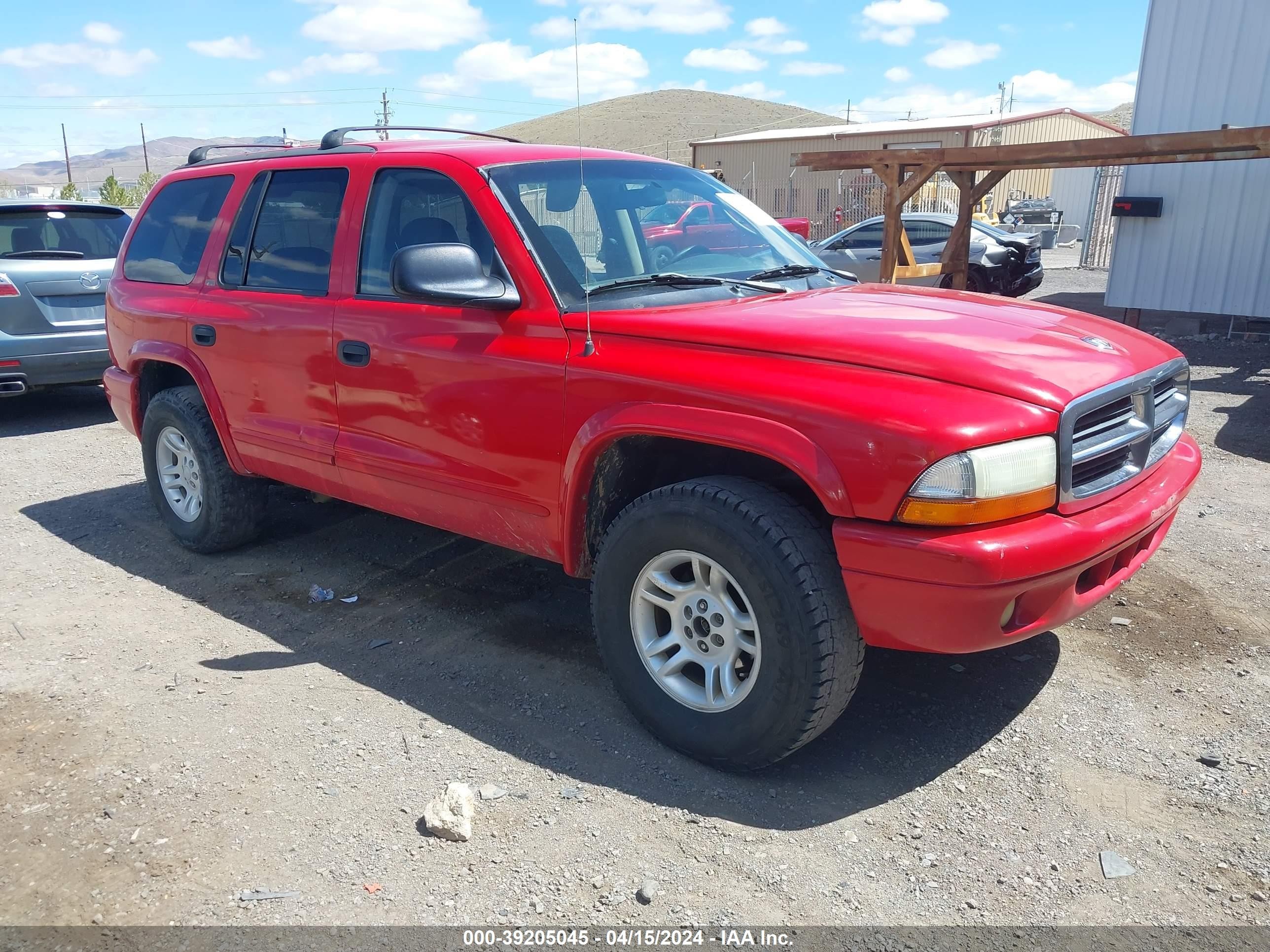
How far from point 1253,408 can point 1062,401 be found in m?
6.88

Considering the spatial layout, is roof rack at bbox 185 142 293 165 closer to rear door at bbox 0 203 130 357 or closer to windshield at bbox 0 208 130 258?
rear door at bbox 0 203 130 357

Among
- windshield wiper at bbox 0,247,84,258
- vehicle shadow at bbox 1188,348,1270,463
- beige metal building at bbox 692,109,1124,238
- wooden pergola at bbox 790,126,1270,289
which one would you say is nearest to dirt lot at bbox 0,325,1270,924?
vehicle shadow at bbox 1188,348,1270,463

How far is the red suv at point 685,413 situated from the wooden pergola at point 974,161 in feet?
22.9

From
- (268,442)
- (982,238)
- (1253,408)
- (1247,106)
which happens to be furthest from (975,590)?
(982,238)

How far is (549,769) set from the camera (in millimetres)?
3102

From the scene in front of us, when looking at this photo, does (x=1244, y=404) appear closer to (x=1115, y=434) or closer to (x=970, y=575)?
(x=1115, y=434)

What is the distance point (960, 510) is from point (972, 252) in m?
13.2

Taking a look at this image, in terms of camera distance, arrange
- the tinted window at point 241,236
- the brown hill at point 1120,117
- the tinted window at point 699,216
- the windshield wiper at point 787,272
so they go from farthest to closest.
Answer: the brown hill at point 1120,117
the tinted window at point 241,236
the tinted window at point 699,216
the windshield wiper at point 787,272

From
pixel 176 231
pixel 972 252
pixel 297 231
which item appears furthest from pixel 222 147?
pixel 972 252

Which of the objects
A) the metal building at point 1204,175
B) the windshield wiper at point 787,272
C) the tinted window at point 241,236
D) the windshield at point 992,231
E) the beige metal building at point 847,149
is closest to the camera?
the windshield wiper at point 787,272

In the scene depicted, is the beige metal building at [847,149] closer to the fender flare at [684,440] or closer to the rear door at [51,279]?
the rear door at [51,279]

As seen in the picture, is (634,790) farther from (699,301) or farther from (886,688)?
(699,301)

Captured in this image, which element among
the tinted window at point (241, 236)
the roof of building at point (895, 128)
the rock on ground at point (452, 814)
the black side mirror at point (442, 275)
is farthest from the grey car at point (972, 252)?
the roof of building at point (895, 128)

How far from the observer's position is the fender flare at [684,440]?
104 inches
